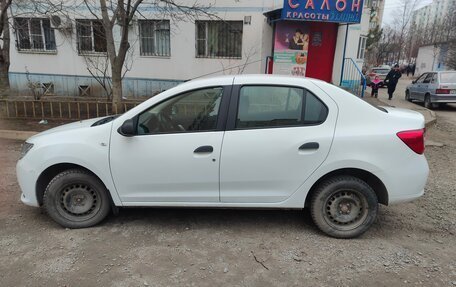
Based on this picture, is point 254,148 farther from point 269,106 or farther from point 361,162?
point 361,162

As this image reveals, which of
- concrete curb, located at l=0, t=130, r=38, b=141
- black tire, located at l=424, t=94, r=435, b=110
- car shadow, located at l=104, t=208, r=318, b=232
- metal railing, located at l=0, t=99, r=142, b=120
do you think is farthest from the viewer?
black tire, located at l=424, t=94, r=435, b=110

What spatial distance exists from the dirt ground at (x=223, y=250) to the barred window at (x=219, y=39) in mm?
9731

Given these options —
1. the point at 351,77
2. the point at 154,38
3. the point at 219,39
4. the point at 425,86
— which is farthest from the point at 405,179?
the point at 425,86

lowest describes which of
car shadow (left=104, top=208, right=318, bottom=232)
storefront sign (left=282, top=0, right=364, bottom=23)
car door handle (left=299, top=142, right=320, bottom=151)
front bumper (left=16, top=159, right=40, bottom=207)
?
car shadow (left=104, top=208, right=318, bottom=232)

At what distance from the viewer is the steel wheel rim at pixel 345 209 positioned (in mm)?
3611

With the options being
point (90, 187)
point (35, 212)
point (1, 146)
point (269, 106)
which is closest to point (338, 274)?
point (269, 106)

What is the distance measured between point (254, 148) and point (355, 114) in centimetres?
107

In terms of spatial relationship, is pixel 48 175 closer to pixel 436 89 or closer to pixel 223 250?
pixel 223 250

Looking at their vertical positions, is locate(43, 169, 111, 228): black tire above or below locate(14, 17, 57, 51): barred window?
below

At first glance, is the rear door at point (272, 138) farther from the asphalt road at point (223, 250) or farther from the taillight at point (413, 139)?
the taillight at point (413, 139)

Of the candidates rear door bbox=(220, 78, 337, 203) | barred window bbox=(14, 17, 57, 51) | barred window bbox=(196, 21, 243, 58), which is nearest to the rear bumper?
rear door bbox=(220, 78, 337, 203)

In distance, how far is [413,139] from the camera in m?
3.44

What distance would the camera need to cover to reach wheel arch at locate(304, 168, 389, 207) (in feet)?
11.7

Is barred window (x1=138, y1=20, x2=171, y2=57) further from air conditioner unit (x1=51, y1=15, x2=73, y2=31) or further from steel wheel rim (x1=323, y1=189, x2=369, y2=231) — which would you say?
steel wheel rim (x1=323, y1=189, x2=369, y2=231)
